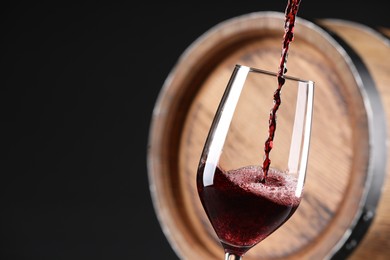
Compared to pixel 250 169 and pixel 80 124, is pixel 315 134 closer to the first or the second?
pixel 250 169

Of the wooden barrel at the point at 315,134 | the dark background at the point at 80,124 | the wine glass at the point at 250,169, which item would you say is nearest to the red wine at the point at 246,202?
the wine glass at the point at 250,169

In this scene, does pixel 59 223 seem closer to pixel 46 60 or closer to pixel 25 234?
pixel 25 234

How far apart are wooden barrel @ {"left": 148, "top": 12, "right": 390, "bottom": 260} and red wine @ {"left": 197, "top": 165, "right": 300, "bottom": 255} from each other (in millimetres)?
515

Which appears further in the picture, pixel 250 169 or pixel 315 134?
pixel 315 134

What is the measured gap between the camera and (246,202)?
42.1 inches

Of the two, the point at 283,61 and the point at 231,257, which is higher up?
the point at 283,61

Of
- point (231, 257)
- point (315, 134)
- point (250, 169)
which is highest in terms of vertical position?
point (315, 134)

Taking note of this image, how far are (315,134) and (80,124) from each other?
5.98 ft

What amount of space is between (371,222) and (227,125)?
0.61 meters

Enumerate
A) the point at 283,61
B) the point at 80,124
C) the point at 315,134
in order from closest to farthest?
the point at 283,61
the point at 315,134
the point at 80,124

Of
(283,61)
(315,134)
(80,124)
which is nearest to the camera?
(283,61)

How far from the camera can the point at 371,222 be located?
1575 mm

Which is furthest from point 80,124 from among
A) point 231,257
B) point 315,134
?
point 231,257

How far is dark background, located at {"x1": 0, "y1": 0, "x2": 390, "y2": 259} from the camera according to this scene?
326 centimetres
